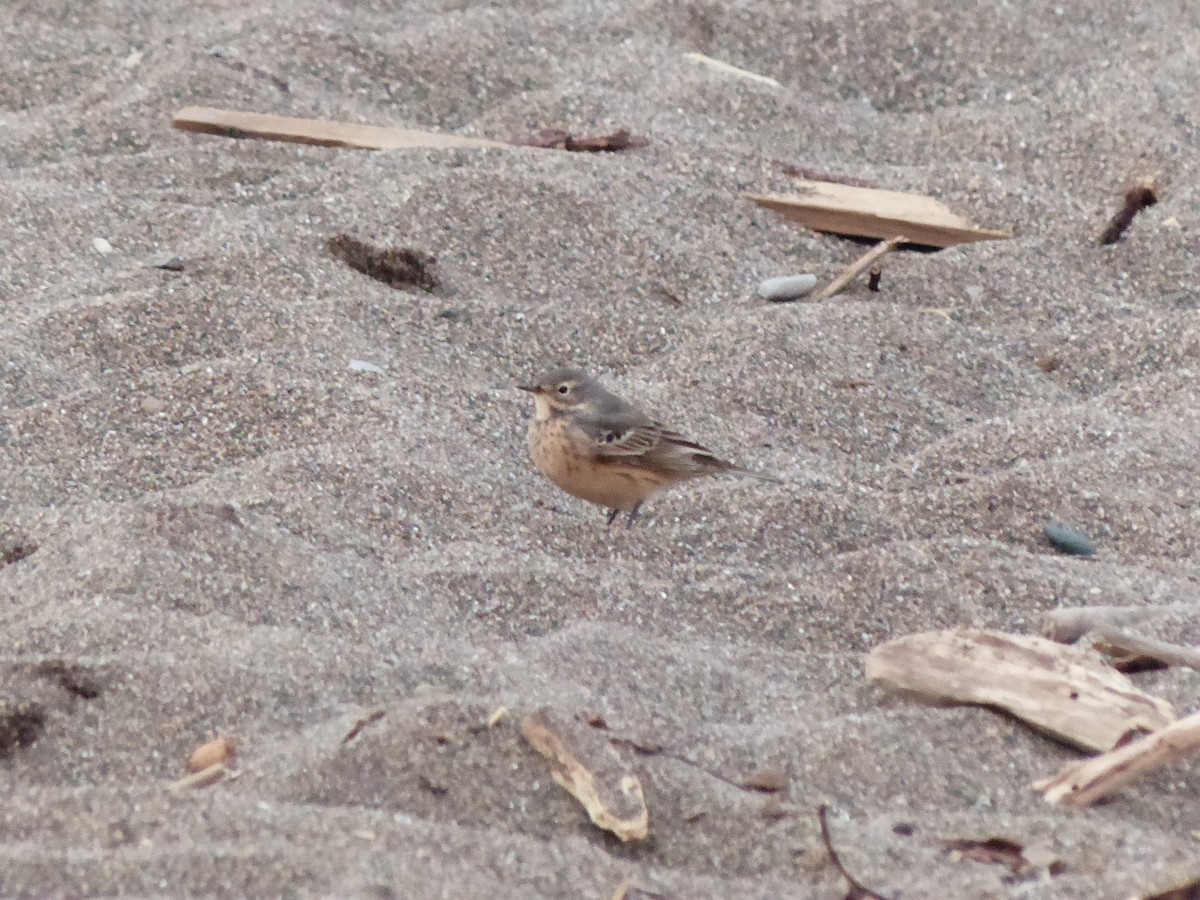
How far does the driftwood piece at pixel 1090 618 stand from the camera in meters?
3.96

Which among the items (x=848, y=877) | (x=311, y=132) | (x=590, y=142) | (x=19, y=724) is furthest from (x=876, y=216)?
(x=19, y=724)

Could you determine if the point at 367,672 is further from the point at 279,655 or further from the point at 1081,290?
the point at 1081,290

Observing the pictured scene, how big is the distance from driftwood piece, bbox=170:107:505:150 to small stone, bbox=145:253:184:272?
3.47 ft

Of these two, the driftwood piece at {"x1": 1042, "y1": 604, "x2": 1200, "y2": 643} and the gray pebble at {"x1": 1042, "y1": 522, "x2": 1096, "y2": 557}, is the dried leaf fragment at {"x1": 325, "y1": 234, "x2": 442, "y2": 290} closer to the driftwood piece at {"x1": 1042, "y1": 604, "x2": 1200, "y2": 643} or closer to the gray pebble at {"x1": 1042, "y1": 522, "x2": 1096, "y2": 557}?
the gray pebble at {"x1": 1042, "y1": 522, "x2": 1096, "y2": 557}

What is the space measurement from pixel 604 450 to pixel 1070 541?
4.20 feet

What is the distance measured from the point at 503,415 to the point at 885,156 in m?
2.54

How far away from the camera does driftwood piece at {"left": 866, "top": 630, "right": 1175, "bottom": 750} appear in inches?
137

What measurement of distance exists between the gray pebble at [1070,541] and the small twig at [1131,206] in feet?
6.98

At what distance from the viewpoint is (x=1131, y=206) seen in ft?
21.6

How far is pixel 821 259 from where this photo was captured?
21.3 ft

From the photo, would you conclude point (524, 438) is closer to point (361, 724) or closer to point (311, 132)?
point (311, 132)

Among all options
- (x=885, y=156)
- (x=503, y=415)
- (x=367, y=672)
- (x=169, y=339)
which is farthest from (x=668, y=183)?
(x=367, y=672)

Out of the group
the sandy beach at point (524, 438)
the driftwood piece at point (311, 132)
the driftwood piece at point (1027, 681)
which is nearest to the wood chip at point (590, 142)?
the sandy beach at point (524, 438)

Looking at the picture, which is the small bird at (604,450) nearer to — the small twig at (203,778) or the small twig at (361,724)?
the small twig at (361,724)
